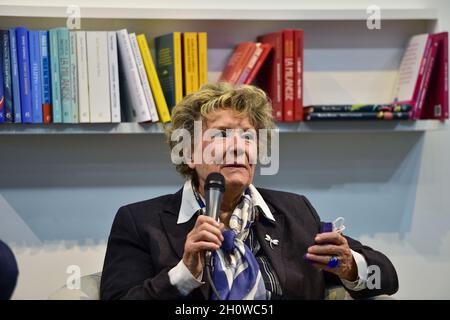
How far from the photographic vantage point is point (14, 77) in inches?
82.7

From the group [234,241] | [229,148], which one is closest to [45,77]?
[229,148]

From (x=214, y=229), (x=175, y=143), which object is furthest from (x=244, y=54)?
(x=214, y=229)

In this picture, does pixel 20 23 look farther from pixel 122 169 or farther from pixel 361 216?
pixel 361 216

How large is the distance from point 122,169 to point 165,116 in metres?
0.34

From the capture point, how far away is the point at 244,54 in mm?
2260

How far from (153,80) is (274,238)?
730 mm

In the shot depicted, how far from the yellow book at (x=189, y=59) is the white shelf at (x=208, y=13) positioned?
9 centimetres

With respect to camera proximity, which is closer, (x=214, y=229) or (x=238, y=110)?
(x=214, y=229)

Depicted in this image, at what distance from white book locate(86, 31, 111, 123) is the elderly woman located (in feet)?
1.24

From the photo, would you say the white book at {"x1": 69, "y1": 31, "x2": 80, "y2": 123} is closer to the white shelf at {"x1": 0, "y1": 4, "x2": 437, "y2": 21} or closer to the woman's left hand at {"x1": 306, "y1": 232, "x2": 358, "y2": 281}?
the white shelf at {"x1": 0, "y1": 4, "x2": 437, "y2": 21}

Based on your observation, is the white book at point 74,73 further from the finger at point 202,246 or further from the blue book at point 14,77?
the finger at point 202,246

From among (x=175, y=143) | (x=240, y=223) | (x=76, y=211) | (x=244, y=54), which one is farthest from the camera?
(x=76, y=211)
